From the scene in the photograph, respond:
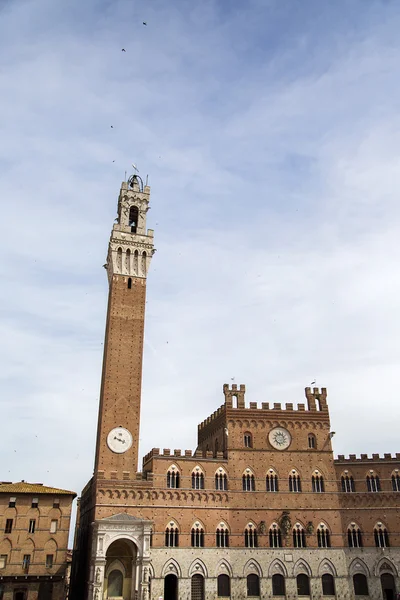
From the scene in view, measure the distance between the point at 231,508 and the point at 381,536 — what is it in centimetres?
1420

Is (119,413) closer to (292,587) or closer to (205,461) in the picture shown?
(205,461)

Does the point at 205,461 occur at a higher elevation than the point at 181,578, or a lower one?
higher

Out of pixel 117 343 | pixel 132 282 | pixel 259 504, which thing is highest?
pixel 132 282

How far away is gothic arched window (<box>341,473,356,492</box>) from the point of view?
50.4m

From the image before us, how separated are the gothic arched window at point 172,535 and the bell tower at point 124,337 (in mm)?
5471

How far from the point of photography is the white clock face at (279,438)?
167 ft

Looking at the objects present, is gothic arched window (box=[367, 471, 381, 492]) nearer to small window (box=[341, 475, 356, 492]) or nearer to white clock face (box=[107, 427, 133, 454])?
small window (box=[341, 475, 356, 492])

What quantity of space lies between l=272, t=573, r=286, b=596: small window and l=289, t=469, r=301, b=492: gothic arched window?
7.41m

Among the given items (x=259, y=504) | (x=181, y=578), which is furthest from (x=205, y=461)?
(x=181, y=578)

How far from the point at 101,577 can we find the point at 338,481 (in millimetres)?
23438

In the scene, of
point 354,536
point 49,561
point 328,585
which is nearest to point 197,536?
point 328,585

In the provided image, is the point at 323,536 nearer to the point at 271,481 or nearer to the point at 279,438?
the point at 271,481

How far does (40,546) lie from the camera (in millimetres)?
45000

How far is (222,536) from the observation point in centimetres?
4666
